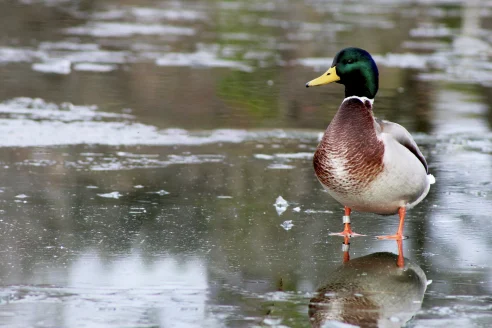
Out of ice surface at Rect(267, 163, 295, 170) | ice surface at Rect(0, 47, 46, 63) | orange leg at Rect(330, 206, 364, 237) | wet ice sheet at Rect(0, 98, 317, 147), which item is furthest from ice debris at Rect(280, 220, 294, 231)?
ice surface at Rect(0, 47, 46, 63)

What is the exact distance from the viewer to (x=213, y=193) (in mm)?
6055

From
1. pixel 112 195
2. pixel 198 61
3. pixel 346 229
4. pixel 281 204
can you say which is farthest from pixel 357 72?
pixel 198 61

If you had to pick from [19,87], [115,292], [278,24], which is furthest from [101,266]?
[278,24]

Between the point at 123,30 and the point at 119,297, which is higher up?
the point at 123,30

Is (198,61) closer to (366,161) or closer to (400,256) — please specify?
(366,161)

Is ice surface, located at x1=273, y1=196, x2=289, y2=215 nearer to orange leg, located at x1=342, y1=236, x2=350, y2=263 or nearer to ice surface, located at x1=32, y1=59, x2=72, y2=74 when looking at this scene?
orange leg, located at x1=342, y1=236, x2=350, y2=263

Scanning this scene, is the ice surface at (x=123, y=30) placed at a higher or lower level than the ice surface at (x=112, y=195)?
higher

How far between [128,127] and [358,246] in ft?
12.0

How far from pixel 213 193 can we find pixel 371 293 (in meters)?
2.07

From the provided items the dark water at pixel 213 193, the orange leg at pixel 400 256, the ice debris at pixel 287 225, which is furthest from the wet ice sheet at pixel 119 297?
the orange leg at pixel 400 256

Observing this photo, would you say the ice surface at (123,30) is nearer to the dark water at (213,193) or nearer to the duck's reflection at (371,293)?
the dark water at (213,193)

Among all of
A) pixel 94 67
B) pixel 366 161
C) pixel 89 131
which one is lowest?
pixel 89 131

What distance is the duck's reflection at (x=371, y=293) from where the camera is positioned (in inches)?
150

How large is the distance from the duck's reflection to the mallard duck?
0.33 meters
